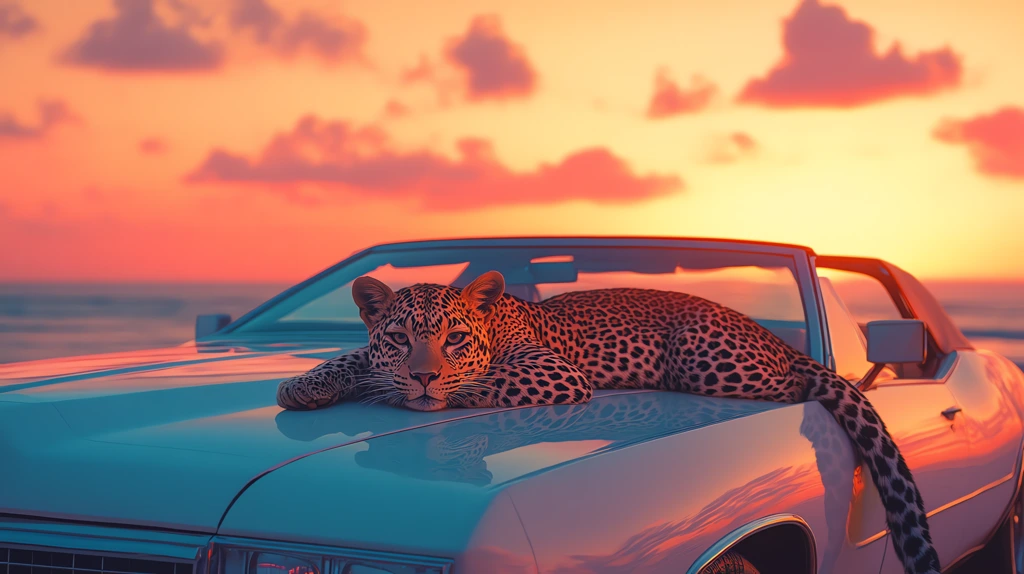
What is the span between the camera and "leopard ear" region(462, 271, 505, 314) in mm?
2625

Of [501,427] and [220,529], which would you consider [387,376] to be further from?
[220,529]

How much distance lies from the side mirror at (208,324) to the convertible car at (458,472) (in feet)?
1.73

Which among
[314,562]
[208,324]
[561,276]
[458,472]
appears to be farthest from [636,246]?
[314,562]

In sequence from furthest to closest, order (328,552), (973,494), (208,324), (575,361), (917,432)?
1. (208,324)
2. (973,494)
3. (917,432)
4. (575,361)
5. (328,552)

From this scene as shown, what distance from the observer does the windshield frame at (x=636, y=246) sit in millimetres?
3258

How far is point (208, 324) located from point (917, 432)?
2.64m

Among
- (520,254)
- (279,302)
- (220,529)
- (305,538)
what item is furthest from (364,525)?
(279,302)

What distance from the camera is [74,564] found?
173 centimetres

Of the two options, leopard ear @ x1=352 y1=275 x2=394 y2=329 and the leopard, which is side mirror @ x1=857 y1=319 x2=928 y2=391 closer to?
the leopard

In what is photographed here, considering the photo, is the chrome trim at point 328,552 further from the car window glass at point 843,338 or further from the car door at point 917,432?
the car window glass at point 843,338

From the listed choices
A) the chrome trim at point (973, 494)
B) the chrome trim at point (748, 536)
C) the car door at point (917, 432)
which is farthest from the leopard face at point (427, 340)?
the chrome trim at point (973, 494)

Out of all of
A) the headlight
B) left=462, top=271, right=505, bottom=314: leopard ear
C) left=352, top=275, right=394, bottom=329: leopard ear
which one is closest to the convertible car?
the headlight

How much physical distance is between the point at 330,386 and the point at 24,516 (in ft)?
2.49

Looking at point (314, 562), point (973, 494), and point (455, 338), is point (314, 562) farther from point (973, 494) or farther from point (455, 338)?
point (973, 494)
